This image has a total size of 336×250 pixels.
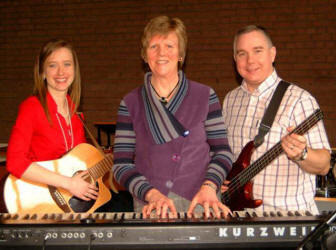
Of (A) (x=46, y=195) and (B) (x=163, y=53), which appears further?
(A) (x=46, y=195)

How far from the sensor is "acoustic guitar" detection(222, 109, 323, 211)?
2197 millimetres

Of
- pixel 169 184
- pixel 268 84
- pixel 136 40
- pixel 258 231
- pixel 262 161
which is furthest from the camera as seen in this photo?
pixel 136 40

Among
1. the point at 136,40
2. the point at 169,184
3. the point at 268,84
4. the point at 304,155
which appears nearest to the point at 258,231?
the point at 169,184

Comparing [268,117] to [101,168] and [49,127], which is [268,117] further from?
[49,127]

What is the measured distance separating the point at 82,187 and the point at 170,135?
3.42ft

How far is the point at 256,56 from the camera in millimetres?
2438

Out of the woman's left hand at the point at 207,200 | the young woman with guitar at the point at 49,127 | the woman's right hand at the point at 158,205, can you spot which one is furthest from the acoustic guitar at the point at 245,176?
Result: the young woman with guitar at the point at 49,127

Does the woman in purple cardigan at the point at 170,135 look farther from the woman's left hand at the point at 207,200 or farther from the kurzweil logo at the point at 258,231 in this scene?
the kurzweil logo at the point at 258,231

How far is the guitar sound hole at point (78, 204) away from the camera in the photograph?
8.54 feet

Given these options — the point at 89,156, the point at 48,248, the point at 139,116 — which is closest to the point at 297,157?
the point at 139,116

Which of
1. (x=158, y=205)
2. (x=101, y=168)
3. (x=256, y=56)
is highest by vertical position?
(x=256, y=56)

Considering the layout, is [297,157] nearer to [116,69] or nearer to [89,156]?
[89,156]

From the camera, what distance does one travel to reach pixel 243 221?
52.7 inches

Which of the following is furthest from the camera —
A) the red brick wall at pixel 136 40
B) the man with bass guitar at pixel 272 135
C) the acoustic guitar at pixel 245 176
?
the red brick wall at pixel 136 40
